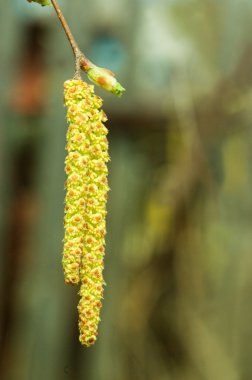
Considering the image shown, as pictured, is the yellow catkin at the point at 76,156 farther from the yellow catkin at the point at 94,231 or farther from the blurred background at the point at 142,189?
the blurred background at the point at 142,189

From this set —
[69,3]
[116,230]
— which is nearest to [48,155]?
[116,230]

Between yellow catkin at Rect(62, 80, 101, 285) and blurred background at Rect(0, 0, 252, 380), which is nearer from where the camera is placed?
yellow catkin at Rect(62, 80, 101, 285)

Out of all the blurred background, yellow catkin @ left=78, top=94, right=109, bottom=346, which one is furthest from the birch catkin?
the blurred background

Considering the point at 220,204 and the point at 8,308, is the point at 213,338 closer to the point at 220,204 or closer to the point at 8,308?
the point at 220,204

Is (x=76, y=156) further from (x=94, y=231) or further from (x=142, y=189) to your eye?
(x=142, y=189)

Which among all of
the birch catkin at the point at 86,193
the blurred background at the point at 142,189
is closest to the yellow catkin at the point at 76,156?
the birch catkin at the point at 86,193

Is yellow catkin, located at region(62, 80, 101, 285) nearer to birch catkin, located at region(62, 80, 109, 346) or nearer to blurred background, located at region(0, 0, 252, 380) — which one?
birch catkin, located at region(62, 80, 109, 346)
